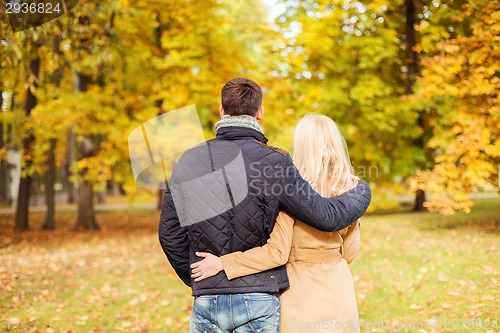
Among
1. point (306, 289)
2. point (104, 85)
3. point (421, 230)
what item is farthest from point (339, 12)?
point (306, 289)

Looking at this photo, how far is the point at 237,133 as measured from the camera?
2.55m

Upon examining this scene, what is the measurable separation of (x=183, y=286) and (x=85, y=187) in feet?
28.8

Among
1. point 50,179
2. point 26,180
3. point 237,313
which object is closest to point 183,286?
point 237,313

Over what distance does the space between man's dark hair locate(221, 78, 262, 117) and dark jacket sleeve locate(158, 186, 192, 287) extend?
554 mm

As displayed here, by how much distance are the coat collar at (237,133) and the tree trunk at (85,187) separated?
42.5 ft

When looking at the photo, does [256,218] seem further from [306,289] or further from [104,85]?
[104,85]

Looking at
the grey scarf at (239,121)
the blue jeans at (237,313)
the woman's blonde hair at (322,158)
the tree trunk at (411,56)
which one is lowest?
the blue jeans at (237,313)

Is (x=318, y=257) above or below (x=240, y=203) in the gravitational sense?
below

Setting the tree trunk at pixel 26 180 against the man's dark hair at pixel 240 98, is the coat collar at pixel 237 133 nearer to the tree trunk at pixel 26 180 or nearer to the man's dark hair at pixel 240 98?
the man's dark hair at pixel 240 98

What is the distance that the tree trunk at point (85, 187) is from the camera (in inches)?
585

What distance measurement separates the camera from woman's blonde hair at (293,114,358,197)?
280cm

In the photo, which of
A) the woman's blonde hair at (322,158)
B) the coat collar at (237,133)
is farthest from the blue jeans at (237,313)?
the coat collar at (237,133)

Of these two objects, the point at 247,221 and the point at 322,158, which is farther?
the point at 322,158

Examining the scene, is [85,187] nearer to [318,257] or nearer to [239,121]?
[318,257]
